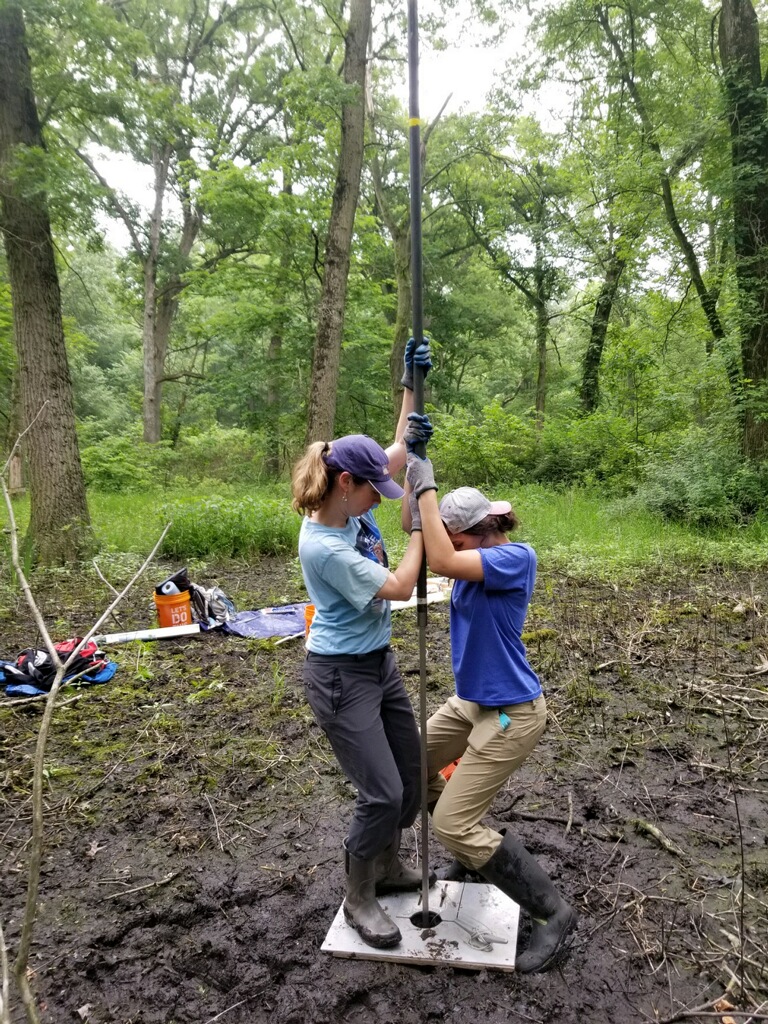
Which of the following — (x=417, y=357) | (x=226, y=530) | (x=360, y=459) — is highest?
(x=417, y=357)

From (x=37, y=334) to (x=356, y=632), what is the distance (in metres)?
7.49

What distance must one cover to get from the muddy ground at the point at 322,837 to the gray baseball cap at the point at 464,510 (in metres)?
1.55

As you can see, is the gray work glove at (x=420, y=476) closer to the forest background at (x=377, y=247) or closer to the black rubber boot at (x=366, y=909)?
the black rubber boot at (x=366, y=909)

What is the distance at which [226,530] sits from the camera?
9258 mm

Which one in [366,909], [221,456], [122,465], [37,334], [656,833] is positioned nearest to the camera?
[366,909]

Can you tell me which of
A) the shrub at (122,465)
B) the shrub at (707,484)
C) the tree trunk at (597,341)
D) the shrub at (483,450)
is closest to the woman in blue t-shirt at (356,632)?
the shrub at (707,484)

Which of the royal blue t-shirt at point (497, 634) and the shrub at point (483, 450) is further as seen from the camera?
the shrub at point (483, 450)

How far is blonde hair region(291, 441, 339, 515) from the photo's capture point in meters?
2.31

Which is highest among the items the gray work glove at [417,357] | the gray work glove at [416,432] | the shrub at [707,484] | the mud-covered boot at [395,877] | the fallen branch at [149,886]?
the gray work glove at [417,357]

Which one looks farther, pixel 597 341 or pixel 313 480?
pixel 597 341

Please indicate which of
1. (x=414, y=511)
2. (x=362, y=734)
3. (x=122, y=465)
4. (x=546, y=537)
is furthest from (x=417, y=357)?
(x=122, y=465)

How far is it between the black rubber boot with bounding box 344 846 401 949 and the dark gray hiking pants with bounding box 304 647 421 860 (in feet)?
0.32

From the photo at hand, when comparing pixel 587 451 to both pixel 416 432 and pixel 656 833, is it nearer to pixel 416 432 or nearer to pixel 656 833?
pixel 656 833

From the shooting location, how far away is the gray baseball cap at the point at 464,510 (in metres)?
2.44
